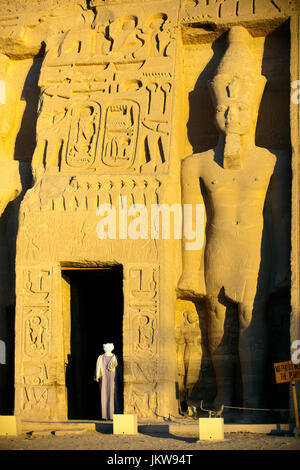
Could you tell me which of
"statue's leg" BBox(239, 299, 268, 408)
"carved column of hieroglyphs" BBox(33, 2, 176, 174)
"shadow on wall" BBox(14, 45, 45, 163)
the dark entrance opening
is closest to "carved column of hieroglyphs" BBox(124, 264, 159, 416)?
the dark entrance opening

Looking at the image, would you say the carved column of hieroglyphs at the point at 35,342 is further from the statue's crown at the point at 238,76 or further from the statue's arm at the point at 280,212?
the statue's crown at the point at 238,76

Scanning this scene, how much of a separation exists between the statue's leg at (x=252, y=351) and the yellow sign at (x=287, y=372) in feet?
4.32

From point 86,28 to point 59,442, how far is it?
5903mm

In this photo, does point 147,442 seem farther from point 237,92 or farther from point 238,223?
point 237,92

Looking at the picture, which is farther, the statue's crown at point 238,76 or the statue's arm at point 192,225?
the statue's crown at point 238,76

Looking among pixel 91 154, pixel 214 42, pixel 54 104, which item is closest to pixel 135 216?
pixel 91 154

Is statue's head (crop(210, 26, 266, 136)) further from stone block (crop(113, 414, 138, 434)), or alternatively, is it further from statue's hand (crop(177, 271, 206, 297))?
stone block (crop(113, 414, 138, 434))

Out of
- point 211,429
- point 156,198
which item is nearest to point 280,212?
point 156,198

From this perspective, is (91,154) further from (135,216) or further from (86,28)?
(86,28)

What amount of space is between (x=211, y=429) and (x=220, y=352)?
7.81ft

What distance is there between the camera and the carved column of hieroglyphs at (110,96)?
1235 centimetres

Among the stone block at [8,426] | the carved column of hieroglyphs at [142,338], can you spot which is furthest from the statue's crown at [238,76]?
the stone block at [8,426]

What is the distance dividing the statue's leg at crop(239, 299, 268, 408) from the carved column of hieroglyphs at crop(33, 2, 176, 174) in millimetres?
2070

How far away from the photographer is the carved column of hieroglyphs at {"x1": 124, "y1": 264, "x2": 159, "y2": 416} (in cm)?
1144
